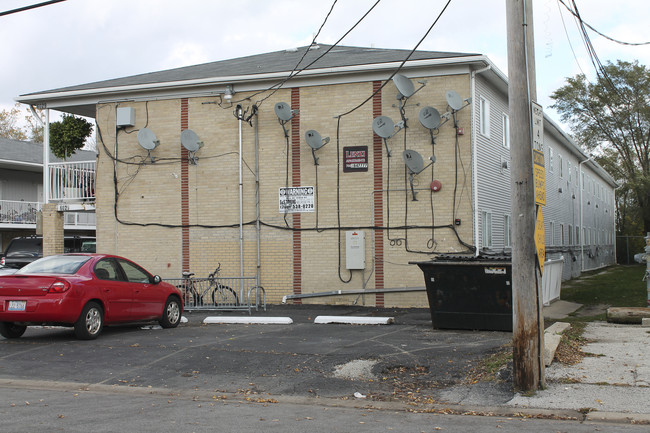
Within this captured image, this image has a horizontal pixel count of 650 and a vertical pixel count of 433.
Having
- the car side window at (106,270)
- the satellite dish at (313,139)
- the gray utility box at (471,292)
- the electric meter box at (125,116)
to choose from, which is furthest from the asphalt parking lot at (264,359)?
the electric meter box at (125,116)

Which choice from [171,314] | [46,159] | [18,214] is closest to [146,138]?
[46,159]

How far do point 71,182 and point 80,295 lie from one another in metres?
10.5

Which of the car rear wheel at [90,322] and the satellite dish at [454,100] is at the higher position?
the satellite dish at [454,100]

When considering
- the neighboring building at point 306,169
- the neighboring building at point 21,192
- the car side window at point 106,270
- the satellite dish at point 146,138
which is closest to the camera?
the car side window at point 106,270

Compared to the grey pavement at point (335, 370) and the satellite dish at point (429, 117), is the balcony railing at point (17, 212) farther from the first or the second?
the satellite dish at point (429, 117)

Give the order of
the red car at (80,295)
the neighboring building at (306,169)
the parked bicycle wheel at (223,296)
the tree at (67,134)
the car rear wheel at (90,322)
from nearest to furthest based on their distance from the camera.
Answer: the red car at (80,295) < the car rear wheel at (90,322) < the neighboring building at (306,169) < the parked bicycle wheel at (223,296) < the tree at (67,134)

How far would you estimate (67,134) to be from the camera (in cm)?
2009

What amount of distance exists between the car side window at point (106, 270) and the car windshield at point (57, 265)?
0.25 metres

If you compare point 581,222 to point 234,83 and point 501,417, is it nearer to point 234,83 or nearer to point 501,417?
point 234,83

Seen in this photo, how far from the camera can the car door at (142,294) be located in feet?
40.1

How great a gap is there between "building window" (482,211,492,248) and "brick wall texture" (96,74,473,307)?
1074 mm

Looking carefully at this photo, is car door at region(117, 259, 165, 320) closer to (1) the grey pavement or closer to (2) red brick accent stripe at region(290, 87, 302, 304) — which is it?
(1) the grey pavement

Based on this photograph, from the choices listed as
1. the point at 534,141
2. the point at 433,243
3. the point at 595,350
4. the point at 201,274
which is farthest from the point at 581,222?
the point at 534,141

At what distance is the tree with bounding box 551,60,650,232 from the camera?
4050 cm
